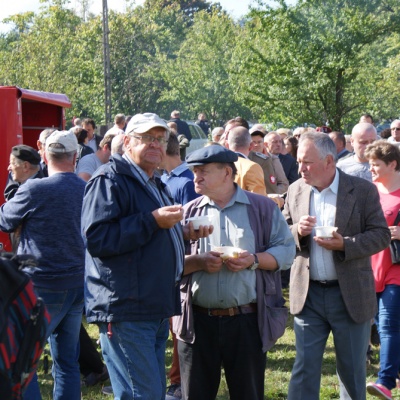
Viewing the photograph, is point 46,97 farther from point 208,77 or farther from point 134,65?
point 134,65

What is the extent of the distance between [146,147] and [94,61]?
40.6 m

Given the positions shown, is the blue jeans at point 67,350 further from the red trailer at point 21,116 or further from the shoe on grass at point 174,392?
the red trailer at point 21,116

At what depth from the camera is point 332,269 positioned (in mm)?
Result: 5293

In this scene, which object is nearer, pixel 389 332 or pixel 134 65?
pixel 389 332

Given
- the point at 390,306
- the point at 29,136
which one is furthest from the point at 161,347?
the point at 29,136

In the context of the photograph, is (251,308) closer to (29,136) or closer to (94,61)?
(29,136)

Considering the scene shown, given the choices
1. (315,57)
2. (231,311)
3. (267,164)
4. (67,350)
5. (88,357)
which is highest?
(315,57)

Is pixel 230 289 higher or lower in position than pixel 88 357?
higher

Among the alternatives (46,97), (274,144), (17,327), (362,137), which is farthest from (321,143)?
(46,97)

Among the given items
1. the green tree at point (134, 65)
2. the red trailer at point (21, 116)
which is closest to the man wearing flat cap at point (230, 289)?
the red trailer at point (21, 116)

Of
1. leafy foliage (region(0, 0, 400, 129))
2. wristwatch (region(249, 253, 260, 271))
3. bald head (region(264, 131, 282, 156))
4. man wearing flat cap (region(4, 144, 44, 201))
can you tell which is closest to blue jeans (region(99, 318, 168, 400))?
wristwatch (region(249, 253, 260, 271))

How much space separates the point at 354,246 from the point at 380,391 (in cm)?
174

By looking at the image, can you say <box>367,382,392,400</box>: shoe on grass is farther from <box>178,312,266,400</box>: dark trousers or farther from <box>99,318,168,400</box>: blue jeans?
<box>99,318,168,400</box>: blue jeans

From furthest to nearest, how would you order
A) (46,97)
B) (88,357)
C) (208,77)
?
(208,77) → (46,97) → (88,357)
